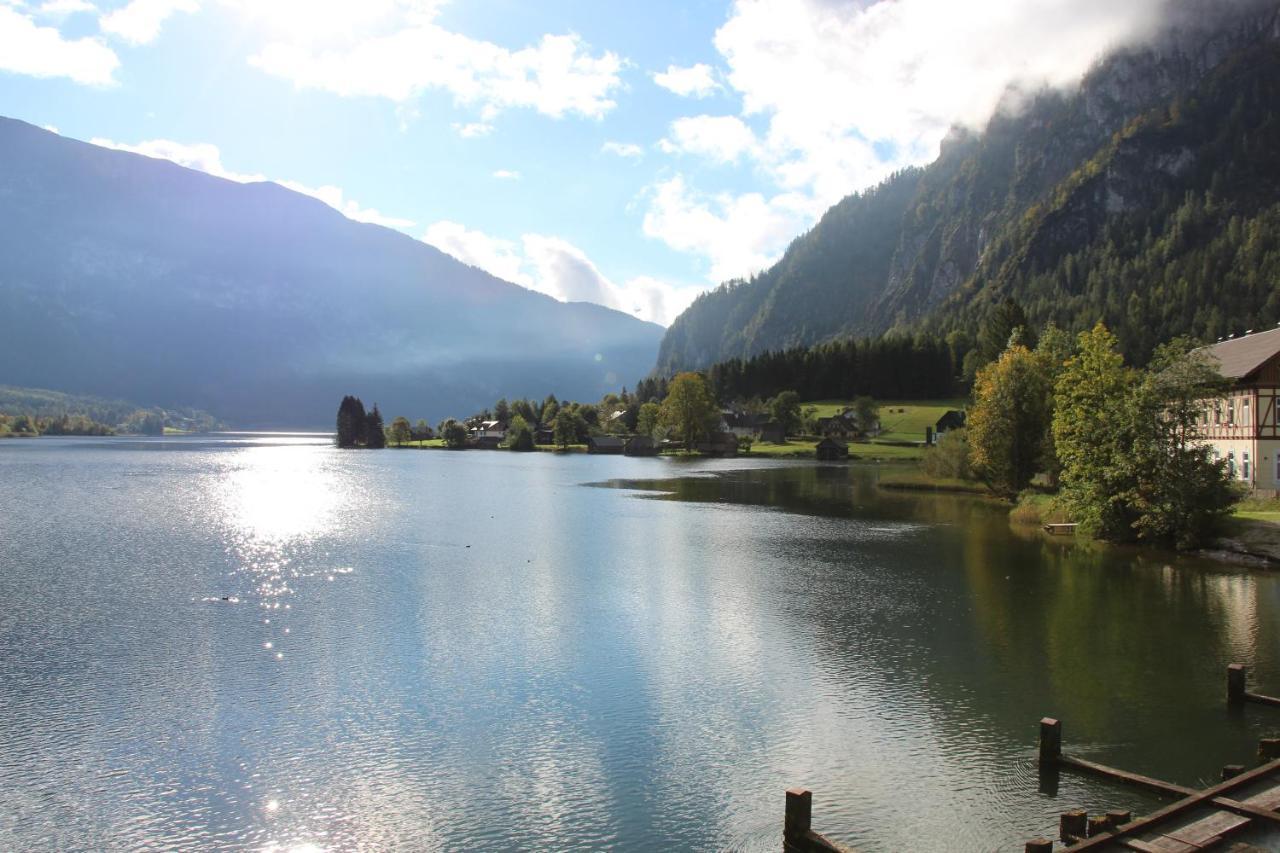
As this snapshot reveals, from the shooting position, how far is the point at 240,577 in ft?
136

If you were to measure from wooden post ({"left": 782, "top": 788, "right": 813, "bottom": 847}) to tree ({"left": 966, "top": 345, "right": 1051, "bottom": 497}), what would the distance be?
2685 inches

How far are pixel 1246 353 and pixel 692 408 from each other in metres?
126

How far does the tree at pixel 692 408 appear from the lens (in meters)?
185

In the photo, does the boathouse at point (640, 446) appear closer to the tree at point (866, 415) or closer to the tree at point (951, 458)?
the tree at point (866, 415)

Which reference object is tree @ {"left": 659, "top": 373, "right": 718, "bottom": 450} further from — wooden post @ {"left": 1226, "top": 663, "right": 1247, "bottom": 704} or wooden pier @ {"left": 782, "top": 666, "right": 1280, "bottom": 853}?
wooden pier @ {"left": 782, "top": 666, "right": 1280, "bottom": 853}

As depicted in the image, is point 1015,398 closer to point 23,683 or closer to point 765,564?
point 765,564

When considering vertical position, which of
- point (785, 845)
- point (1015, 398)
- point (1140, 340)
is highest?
point (1140, 340)

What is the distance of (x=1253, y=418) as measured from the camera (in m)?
58.9

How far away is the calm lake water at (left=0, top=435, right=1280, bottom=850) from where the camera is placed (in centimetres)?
1680

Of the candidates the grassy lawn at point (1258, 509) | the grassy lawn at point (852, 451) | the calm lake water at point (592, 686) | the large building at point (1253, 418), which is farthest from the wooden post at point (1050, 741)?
the grassy lawn at point (852, 451)

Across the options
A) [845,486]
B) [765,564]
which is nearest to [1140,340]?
[845,486]

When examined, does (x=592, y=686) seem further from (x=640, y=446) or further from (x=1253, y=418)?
(x=640, y=446)

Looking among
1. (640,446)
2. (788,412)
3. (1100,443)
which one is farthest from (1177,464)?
(640,446)

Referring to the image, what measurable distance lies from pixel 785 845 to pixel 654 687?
9.60m
